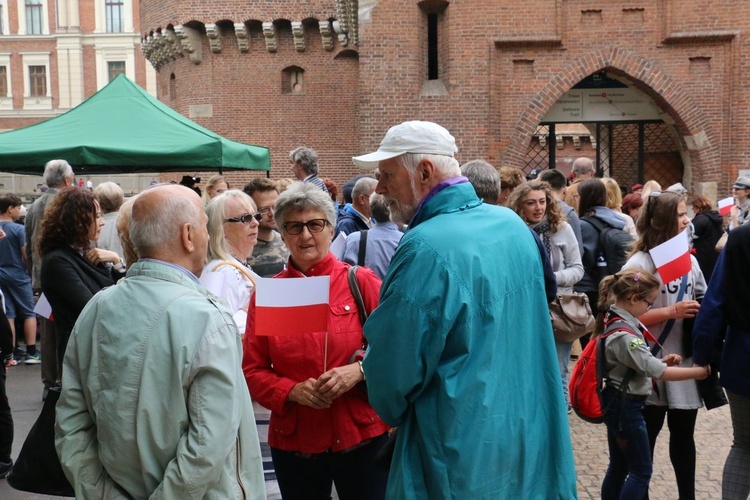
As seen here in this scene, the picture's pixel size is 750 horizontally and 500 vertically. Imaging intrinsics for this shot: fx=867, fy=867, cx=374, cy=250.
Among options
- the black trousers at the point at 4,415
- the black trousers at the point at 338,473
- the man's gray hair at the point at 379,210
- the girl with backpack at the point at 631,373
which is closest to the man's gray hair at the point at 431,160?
the black trousers at the point at 338,473

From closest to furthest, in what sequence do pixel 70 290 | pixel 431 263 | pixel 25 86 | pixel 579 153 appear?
pixel 431 263 → pixel 70 290 → pixel 579 153 → pixel 25 86

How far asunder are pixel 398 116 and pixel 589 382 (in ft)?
45.2

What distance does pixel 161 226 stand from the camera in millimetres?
2627

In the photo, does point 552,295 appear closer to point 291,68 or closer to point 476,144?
point 476,144

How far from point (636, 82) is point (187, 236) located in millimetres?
16908

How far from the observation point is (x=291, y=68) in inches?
894

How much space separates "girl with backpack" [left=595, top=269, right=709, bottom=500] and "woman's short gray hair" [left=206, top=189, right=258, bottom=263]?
1983mm

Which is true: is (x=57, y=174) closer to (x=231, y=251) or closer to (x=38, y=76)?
(x=231, y=251)

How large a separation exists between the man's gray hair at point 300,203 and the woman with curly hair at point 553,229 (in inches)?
115

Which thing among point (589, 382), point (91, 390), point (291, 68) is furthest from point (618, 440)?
point (291, 68)

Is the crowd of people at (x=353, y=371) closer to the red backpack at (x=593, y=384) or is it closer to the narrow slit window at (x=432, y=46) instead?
the red backpack at (x=593, y=384)

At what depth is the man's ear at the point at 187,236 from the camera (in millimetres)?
2639

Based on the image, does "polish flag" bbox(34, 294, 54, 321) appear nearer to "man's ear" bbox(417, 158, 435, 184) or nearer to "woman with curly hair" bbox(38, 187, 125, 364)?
"woman with curly hair" bbox(38, 187, 125, 364)

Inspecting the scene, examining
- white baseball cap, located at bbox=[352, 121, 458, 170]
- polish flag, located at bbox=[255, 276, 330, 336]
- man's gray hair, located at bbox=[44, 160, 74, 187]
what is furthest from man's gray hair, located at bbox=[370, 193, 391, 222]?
man's gray hair, located at bbox=[44, 160, 74, 187]
